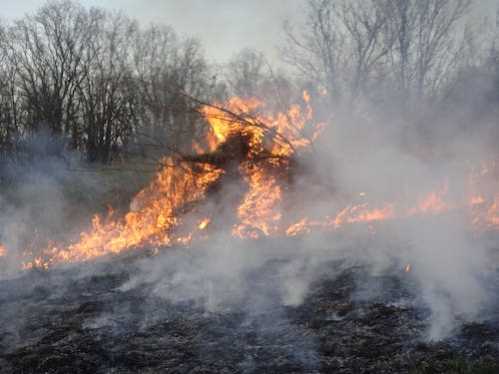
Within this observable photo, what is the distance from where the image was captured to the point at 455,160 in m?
8.54

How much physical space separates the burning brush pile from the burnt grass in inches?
0.8

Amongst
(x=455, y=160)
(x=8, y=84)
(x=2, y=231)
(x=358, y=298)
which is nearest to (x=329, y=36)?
(x=455, y=160)

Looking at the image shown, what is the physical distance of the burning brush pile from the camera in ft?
14.9

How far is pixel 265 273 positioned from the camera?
651 cm

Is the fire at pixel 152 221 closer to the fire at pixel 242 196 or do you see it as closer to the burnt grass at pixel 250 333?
the fire at pixel 242 196

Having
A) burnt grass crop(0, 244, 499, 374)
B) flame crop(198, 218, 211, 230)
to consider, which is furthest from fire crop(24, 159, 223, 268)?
burnt grass crop(0, 244, 499, 374)

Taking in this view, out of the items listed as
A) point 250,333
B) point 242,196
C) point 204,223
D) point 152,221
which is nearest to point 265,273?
point 250,333

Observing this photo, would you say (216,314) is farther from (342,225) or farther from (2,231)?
(2,231)

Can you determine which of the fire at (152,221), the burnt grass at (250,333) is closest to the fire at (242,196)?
the fire at (152,221)

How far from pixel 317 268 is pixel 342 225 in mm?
1683

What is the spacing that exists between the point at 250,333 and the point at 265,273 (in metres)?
1.62

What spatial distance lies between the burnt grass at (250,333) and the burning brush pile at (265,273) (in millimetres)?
20

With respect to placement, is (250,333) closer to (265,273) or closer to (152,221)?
(265,273)

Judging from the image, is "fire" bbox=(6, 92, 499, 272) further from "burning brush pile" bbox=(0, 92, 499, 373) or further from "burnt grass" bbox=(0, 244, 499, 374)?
"burnt grass" bbox=(0, 244, 499, 374)
